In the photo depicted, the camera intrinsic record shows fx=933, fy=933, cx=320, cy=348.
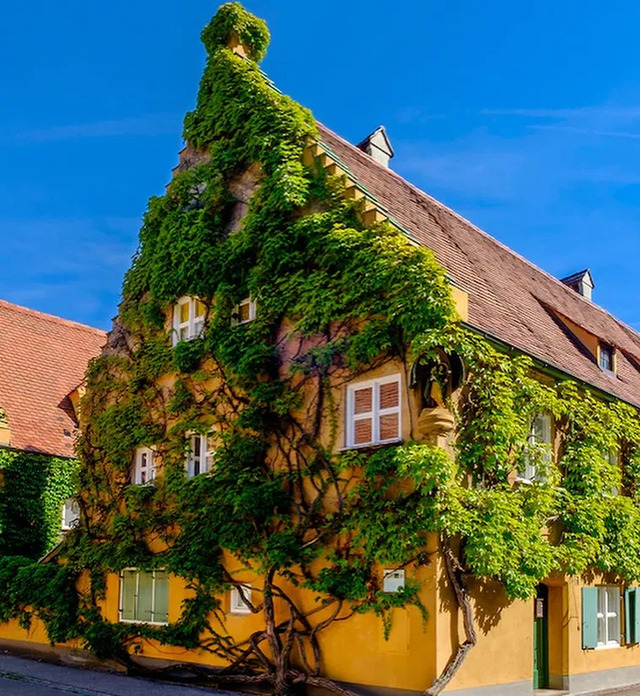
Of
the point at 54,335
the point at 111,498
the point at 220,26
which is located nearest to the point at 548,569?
the point at 111,498

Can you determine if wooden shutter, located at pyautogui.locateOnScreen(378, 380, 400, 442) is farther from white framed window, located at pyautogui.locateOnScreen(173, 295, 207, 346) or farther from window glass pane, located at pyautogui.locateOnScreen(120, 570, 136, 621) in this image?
window glass pane, located at pyautogui.locateOnScreen(120, 570, 136, 621)

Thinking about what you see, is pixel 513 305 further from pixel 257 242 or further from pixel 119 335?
pixel 119 335

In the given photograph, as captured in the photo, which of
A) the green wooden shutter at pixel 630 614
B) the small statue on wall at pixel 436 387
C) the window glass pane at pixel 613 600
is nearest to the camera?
the small statue on wall at pixel 436 387

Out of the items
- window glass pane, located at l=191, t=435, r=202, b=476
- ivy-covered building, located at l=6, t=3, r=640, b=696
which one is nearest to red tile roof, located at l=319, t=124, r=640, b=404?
ivy-covered building, located at l=6, t=3, r=640, b=696

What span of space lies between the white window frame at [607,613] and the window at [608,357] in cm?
570

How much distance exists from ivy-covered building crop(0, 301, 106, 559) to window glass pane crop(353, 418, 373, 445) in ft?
31.2

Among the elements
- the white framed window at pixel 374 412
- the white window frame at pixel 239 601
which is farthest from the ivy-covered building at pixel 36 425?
the white framed window at pixel 374 412

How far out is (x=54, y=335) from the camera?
32.5m

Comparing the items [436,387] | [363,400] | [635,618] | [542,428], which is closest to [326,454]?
[363,400]

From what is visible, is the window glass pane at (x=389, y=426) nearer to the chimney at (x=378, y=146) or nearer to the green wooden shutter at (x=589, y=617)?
the green wooden shutter at (x=589, y=617)

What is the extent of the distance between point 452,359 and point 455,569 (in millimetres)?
3420

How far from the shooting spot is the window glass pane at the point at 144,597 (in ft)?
65.6

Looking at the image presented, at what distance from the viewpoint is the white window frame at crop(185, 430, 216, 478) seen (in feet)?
63.2

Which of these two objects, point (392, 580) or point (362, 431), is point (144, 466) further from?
point (392, 580)
